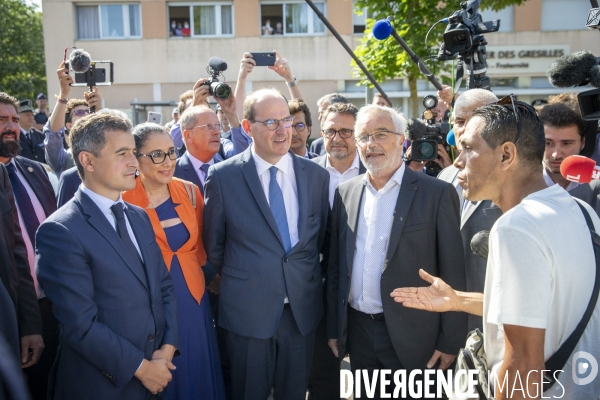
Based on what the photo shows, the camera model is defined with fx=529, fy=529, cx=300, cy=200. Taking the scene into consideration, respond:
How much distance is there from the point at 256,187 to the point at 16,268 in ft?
4.78

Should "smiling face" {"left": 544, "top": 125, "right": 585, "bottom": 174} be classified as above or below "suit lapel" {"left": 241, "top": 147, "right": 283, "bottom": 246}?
above

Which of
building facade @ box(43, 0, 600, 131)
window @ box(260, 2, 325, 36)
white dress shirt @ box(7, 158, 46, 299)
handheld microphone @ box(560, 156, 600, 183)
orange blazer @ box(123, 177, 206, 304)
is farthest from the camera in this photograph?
window @ box(260, 2, 325, 36)

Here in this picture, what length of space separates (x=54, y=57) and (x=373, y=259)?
19874mm

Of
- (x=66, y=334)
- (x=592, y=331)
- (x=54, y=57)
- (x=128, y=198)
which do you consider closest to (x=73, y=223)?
(x=66, y=334)

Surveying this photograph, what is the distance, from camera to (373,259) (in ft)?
10.3

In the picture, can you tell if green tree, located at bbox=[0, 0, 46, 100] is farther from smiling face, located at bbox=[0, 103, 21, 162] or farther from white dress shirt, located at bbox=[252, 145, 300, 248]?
white dress shirt, located at bbox=[252, 145, 300, 248]

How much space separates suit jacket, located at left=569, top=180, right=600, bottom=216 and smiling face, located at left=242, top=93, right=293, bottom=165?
5.84ft

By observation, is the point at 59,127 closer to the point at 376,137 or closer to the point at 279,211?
the point at 279,211

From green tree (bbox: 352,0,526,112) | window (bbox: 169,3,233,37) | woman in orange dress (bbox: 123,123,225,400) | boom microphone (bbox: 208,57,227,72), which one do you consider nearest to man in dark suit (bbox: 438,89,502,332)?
woman in orange dress (bbox: 123,123,225,400)

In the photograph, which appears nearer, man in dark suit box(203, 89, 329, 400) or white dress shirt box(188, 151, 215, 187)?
man in dark suit box(203, 89, 329, 400)

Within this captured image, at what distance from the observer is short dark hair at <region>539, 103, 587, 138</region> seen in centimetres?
332

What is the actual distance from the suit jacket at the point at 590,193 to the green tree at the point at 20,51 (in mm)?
23963

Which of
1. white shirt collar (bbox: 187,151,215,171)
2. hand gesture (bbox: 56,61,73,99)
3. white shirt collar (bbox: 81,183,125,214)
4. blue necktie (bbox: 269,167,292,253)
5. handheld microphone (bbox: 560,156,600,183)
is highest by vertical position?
hand gesture (bbox: 56,61,73,99)

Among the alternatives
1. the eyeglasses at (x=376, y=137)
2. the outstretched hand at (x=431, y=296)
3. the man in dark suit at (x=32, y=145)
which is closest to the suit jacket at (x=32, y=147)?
the man in dark suit at (x=32, y=145)
